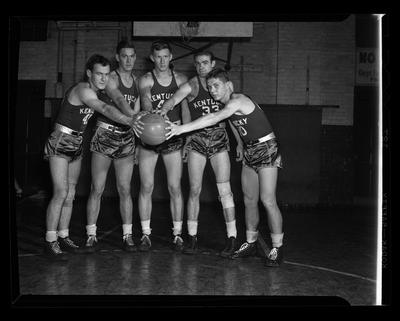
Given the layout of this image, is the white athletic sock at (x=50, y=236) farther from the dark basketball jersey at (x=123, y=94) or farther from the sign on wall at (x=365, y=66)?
the sign on wall at (x=365, y=66)

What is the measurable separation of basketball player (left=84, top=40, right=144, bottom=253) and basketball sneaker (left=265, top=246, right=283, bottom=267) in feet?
4.85

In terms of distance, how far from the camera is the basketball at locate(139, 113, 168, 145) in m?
4.00

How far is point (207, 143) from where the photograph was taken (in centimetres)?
469

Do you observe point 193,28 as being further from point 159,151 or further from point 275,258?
point 275,258

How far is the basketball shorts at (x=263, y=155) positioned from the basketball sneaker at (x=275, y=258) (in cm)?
85

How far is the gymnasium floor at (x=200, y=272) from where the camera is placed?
3.33m

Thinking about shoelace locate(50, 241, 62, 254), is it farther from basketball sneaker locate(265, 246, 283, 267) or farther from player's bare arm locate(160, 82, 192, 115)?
basketball sneaker locate(265, 246, 283, 267)

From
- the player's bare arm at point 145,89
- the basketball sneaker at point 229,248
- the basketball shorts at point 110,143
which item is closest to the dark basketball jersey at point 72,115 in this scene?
the basketball shorts at point 110,143

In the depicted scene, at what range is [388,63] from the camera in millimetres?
3270

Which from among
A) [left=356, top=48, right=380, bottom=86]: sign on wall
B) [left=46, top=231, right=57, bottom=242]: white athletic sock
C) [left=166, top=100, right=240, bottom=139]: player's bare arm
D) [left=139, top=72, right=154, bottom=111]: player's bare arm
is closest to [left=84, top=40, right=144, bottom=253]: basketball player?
[left=139, top=72, right=154, bottom=111]: player's bare arm

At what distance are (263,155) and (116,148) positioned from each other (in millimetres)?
1612

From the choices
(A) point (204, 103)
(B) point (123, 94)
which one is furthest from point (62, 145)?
(A) point (204, 103)
